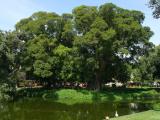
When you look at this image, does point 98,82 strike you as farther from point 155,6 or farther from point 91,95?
point 155,6

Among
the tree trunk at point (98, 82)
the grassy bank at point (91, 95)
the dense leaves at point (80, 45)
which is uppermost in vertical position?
the dense leaves at point (80, 45)

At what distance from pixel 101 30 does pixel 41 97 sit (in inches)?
639

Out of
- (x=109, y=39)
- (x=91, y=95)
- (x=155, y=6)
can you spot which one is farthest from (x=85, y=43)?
(x=155, y=6)

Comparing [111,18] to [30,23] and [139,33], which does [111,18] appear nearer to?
[139,33]

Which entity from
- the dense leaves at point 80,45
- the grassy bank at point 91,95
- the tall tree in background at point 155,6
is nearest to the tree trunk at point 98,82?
the dense leaves at point 80,45

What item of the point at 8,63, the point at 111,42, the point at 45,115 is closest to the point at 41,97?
the point at 8,63

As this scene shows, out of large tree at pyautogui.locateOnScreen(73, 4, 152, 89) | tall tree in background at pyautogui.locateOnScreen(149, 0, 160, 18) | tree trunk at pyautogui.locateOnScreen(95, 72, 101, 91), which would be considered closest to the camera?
tall tree in background at pyautogui.locateOnScreen(149, 0, 160, 18)

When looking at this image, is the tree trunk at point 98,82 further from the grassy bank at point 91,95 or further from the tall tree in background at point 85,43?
the grassy bank at point 91,95

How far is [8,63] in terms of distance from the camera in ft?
260

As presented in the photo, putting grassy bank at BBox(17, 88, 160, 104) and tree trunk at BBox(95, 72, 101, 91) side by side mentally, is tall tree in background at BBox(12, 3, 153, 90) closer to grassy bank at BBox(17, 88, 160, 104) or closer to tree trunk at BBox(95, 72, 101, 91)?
tree trunk at BBox(95, 72, 101, 91)

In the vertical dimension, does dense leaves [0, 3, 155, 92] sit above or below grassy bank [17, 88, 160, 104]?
above

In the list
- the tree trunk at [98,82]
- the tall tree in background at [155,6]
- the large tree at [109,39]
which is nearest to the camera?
the tall tree in background at [155,6]

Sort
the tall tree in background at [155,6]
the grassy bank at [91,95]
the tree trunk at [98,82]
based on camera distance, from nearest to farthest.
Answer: the tall tree in background at [155,6] < the grassy bank at [91,95] < the tree trunk at [98,82]

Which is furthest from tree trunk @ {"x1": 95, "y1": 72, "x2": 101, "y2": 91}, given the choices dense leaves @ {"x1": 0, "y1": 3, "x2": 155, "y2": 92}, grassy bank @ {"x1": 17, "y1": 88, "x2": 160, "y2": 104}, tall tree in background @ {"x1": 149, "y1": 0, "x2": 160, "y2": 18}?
tall tree in background @ {"x1": 149, "y1": 0, "x2": 160, "y2": 18}
